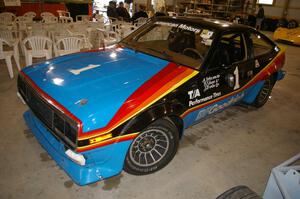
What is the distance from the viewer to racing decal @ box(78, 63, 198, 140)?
1.98 metres

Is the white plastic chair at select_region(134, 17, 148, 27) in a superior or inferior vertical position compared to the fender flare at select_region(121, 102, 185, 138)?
superior

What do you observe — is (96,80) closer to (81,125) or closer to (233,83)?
(81,125)

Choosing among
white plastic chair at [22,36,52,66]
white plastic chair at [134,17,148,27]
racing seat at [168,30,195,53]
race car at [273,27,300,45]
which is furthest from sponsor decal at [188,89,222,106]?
race car at [273,27,300,45]

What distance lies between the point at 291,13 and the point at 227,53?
15422 millimetres

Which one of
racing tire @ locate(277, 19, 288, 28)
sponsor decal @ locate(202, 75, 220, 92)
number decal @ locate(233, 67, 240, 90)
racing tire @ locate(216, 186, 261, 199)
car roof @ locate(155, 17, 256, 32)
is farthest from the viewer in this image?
racing tire @ locate(277, 19, 288, 28)

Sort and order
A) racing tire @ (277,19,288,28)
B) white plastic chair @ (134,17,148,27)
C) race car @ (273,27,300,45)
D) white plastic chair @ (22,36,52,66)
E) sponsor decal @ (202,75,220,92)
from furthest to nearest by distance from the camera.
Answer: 1. racing tire @ (277,19,288,28)
2. race car @ (273,27,300,45)
3. white plastic chair @ (134,17,148,27)
4. white plastic chair @ (22,36,52,66)
5. sponsor decal @ (202,75,220,92)

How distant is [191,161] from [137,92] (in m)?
1.13

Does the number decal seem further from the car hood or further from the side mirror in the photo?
the car hood

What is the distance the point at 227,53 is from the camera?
313 centimetres

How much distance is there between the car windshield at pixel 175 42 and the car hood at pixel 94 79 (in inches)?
7.4

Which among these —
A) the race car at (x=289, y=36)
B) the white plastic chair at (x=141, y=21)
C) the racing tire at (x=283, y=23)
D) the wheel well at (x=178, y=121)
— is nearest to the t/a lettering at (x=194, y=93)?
the wheel well at (x=178, y=121)

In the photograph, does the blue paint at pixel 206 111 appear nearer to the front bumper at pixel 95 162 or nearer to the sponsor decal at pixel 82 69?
the front bumper at pixel 95 162

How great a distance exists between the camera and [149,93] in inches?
88.7

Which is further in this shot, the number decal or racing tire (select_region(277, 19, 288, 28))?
racing tire (select_region(277, 19, 288, 28))
